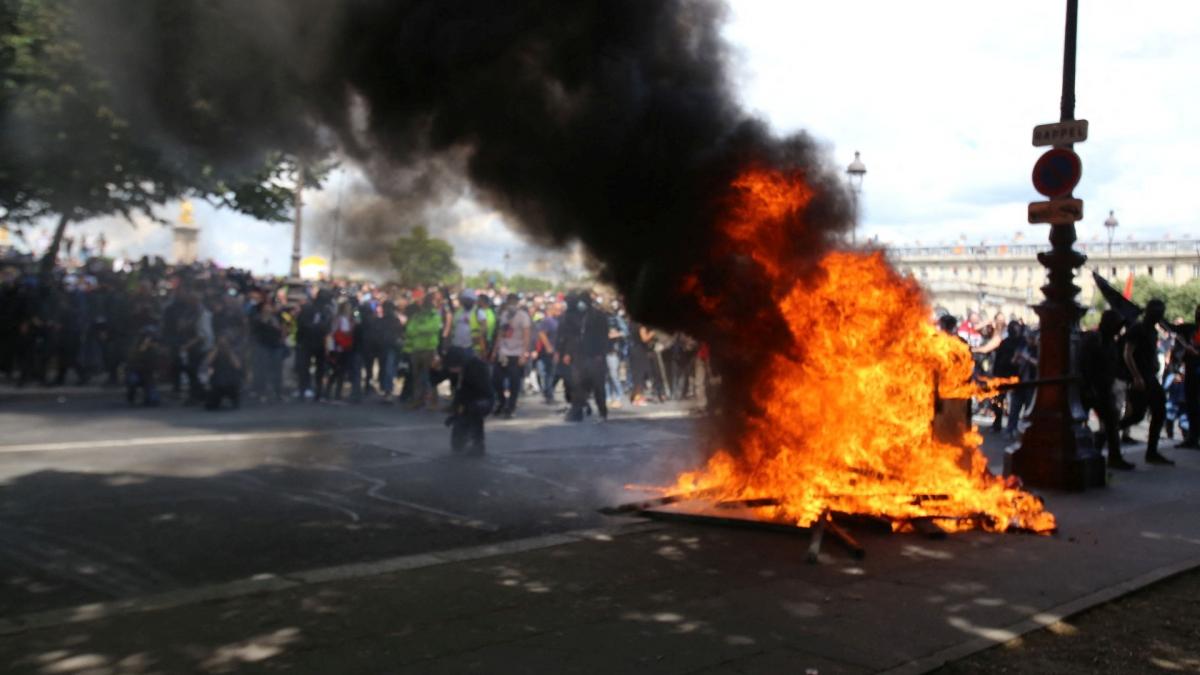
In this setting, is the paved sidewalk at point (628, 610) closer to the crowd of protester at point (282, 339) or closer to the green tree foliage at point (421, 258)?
the green tree foliage at point (421, 258)

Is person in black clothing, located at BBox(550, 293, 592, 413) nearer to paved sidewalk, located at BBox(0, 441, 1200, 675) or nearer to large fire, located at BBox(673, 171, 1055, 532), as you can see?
large fire, located at BBox(673, 171, 1055, 532)

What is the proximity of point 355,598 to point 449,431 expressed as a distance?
6.96 meters

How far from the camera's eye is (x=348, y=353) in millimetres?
15195

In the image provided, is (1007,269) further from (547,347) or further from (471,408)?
(471,408)

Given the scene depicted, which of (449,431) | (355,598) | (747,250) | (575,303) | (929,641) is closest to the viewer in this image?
(929,641)

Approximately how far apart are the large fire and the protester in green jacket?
7.87 meters

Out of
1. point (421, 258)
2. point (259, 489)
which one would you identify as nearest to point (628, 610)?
point (259, 489)

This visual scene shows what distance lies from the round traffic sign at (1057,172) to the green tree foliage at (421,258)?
5331 mm

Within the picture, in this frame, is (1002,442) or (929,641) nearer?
(929,641)

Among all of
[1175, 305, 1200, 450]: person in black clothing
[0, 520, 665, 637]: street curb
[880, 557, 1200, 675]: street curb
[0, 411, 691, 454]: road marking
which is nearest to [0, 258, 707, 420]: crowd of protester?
[0, 411, 691, 454]: road marking

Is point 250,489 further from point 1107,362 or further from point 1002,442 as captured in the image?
point 1002,442

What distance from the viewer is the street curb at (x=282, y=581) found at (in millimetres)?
4582

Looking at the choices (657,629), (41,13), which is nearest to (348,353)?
(41,13)

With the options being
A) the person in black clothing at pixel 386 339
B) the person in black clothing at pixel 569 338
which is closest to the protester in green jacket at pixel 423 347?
the person in black clothing at pixel 386 339
